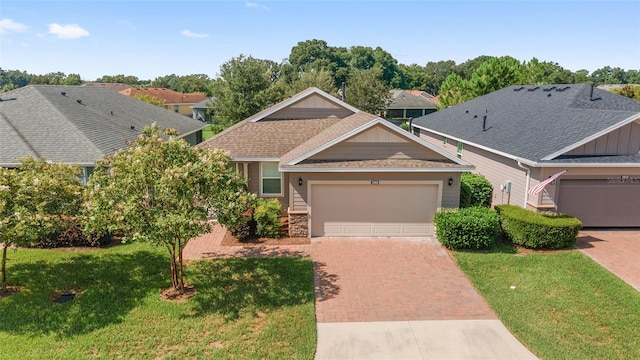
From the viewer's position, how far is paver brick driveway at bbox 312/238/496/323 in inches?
389

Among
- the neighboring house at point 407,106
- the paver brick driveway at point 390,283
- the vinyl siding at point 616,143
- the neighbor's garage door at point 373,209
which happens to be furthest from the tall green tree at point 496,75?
the paver brick driveway at point 390,283

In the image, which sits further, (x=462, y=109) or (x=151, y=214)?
(x=462, y=109)

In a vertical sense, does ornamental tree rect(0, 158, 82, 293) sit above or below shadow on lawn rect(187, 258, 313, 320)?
above

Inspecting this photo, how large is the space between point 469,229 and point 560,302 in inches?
143

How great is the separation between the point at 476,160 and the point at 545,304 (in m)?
11.2

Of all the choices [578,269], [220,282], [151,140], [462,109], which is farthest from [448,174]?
[462,109]

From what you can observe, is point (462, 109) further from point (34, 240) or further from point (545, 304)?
point (34, 240)

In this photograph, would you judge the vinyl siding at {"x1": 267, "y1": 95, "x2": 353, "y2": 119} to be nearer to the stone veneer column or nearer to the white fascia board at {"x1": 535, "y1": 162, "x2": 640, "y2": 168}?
the stone veneer column

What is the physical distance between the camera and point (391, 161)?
14.4 m

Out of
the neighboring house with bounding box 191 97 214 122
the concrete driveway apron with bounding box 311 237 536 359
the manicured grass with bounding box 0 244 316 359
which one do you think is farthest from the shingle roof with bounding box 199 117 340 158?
the neighboring house with bounding box 191 97 214 122

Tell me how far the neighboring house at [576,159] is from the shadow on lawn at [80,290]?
1284 centimetres

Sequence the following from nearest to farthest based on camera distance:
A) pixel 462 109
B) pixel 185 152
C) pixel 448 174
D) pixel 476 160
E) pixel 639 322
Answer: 1. pixel 639 322
2. pixel 185 152
3. pixel 448 174
4. pixel 476 160
5. pixel 462 109

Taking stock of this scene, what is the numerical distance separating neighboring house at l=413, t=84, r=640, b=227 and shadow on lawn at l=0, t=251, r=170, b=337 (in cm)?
1284

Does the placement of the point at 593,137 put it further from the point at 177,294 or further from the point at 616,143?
the point at 177,294
